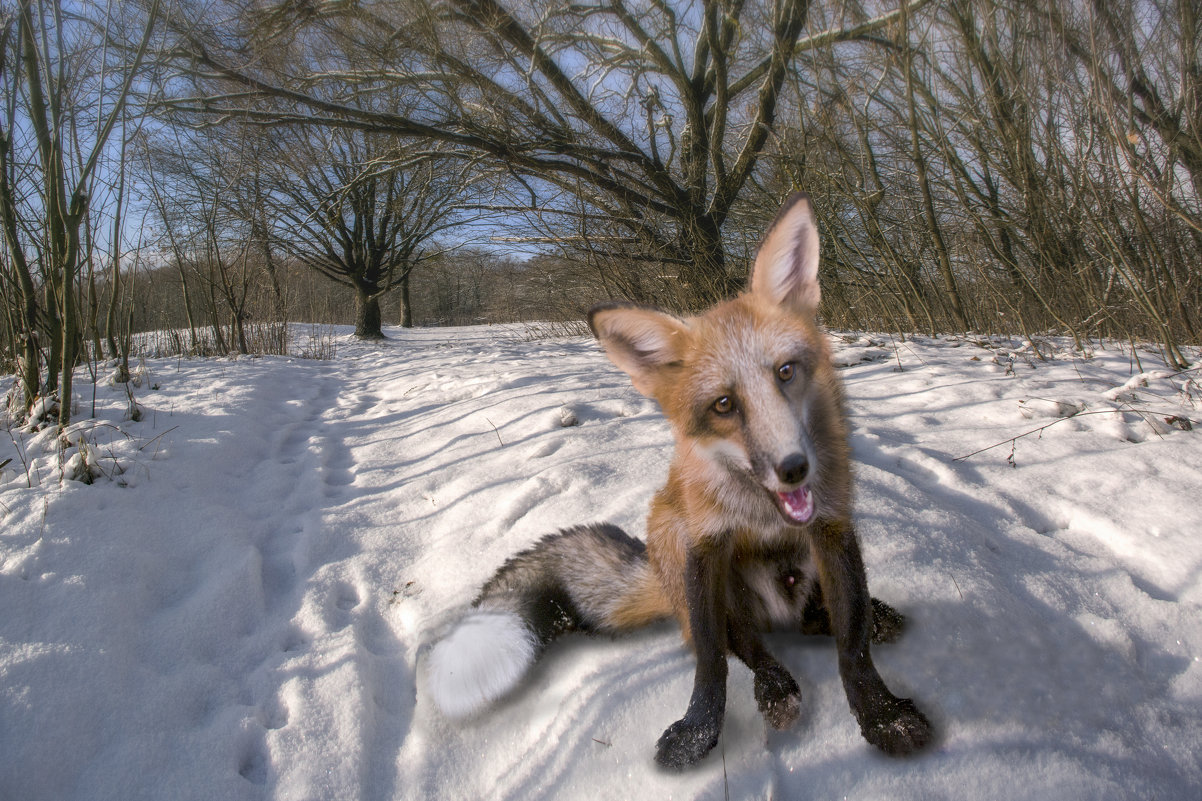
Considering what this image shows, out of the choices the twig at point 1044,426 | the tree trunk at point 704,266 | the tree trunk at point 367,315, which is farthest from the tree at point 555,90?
the tree trunk at point 367,315

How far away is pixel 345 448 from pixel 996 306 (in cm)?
778

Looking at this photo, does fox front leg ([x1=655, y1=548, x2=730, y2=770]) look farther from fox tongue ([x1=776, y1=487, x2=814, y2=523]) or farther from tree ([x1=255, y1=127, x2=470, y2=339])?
tree ([x1=255, y1=127, x2=470, y2=339])

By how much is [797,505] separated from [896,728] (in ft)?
1.80

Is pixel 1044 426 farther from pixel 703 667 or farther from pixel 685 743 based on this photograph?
pixel 685 743

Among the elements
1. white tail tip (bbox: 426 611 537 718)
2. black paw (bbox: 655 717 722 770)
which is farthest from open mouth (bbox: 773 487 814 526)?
white tail tip (bbox: 426 611 537 718)

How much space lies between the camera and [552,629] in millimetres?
1792

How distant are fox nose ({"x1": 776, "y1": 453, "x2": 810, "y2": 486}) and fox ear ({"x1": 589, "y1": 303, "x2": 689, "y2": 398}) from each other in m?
0.47

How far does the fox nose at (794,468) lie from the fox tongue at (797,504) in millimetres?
79

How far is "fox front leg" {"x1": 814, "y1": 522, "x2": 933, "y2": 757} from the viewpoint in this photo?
1.27 metres

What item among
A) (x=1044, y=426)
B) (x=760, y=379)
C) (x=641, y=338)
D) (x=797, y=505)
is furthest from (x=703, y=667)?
(x=1044, y=426)

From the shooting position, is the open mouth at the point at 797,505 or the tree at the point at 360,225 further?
the tree at the point at 360,225

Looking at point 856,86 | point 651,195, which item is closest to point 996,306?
point 856,86

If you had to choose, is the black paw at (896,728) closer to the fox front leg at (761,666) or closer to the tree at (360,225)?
the fox front leg at (761,666)

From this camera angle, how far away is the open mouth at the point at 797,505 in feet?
4.11
